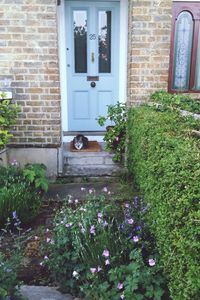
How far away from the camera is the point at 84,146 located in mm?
5273

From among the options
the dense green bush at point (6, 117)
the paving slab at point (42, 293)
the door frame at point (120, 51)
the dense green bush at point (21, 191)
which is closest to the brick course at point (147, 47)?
the door frame at point (120, 51)

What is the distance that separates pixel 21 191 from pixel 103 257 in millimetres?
1513

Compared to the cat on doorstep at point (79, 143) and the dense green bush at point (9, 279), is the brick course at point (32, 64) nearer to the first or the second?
the cat on doorstep at point (79, 143)

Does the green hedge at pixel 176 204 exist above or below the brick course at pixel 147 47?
below

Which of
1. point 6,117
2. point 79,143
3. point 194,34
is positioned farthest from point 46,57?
point 194,34

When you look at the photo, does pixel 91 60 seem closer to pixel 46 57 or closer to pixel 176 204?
pixel 46 57

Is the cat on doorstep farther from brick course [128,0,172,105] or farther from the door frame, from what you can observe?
brick course [128,0,172,105]

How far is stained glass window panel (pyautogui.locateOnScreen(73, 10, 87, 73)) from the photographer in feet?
17.7

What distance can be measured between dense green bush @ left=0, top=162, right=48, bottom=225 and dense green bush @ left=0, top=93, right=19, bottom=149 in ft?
1.45

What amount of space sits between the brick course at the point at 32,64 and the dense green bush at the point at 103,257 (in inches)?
84.5

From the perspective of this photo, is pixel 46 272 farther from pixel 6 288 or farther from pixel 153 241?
pixel 153 241

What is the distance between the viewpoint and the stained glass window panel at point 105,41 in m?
5.41

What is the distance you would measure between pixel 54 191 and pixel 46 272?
1.79 metres

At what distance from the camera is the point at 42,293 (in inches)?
98.0
